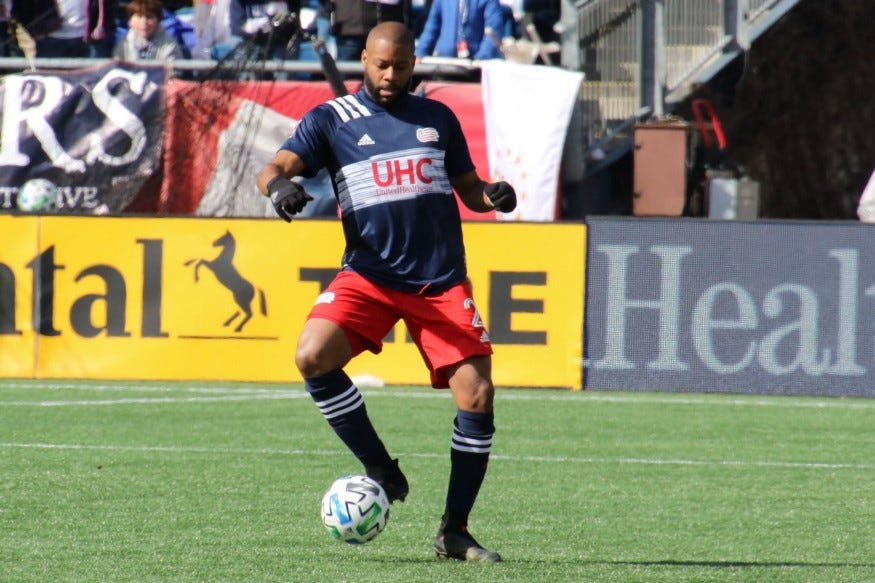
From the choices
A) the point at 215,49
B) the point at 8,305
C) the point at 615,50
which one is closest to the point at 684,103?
the point at 615,50

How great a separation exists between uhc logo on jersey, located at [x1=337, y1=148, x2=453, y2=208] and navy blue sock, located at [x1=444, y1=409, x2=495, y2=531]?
0.87m

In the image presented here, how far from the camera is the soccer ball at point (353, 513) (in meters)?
5.66

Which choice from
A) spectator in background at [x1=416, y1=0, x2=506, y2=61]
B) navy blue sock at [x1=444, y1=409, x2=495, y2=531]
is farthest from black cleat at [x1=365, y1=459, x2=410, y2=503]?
spectator in background at [x1=416, y1=0, x2=506, y2=61]

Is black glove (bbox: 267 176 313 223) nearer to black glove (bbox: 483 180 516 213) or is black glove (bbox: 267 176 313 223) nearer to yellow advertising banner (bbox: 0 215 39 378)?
black glove (bbox: 483 180 516 213)

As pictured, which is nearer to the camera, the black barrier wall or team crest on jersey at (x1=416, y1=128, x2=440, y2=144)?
team crest on jersey at (x1=416, y1=128, x2=440, y2=144)

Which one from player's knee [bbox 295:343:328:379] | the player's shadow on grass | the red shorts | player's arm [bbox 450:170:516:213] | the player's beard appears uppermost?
the player's beard

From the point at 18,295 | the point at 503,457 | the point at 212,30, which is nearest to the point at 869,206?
the point at 503,457

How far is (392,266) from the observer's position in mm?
6078

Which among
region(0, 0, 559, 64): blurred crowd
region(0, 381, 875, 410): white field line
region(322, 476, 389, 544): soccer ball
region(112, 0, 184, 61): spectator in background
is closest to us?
region(322, 476, 389, 544): soccer ball

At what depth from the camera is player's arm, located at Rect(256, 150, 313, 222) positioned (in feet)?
18.8

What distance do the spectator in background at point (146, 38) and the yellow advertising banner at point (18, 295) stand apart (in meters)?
3.62

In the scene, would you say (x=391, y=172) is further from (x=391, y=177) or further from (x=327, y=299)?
(x=327, y=299)

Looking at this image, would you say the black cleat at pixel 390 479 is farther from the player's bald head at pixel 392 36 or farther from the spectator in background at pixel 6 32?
the spectator in background at pixel 6 32

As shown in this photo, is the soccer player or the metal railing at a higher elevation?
the metal railing
